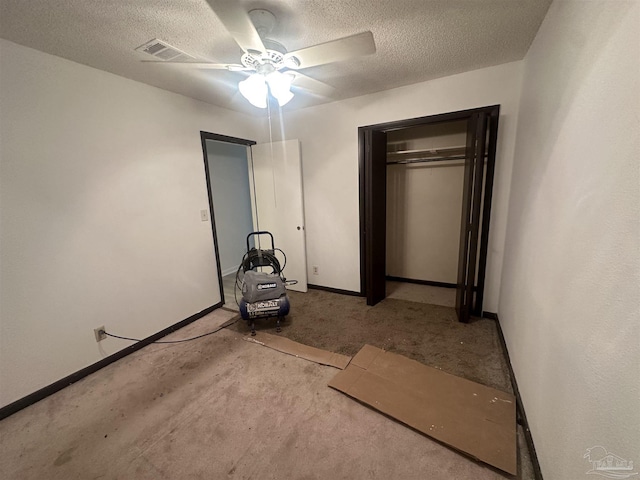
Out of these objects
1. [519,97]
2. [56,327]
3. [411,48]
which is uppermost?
[411,48]

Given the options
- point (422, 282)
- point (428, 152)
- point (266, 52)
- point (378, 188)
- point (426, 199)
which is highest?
→ point (266, 52)

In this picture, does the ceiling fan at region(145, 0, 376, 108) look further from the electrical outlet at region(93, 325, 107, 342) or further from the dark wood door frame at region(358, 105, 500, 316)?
the electrical outlet at region(93, 325, 107, 342)

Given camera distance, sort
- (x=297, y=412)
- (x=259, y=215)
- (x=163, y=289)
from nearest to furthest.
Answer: (x=297, y=412), (x=163, y=289), (x=259, y=215)

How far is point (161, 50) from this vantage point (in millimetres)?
1743

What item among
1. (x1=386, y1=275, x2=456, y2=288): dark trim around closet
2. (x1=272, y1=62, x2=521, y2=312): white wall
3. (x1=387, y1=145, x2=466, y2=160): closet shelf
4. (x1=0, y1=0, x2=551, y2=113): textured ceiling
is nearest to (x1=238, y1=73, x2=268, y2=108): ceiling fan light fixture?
(x1=0, y1=0, x2=551, y2=113): textured ceiling

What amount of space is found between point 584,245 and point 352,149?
7.75 feet

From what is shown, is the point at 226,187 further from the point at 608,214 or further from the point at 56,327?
the point at 608,214

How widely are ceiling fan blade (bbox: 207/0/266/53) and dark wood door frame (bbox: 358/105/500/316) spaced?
1570 millimetres

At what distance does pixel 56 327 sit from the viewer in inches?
72.8

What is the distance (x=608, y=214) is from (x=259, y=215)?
3.38 metres

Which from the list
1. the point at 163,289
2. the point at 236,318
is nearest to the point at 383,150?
the point at 236,318

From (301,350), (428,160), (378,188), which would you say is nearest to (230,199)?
(378,188)

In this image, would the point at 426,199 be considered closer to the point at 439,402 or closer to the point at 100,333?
the point at 439,402

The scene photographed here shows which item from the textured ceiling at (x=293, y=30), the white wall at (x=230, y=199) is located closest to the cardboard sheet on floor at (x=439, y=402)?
the textured ceiling at (x=293, y=30)
